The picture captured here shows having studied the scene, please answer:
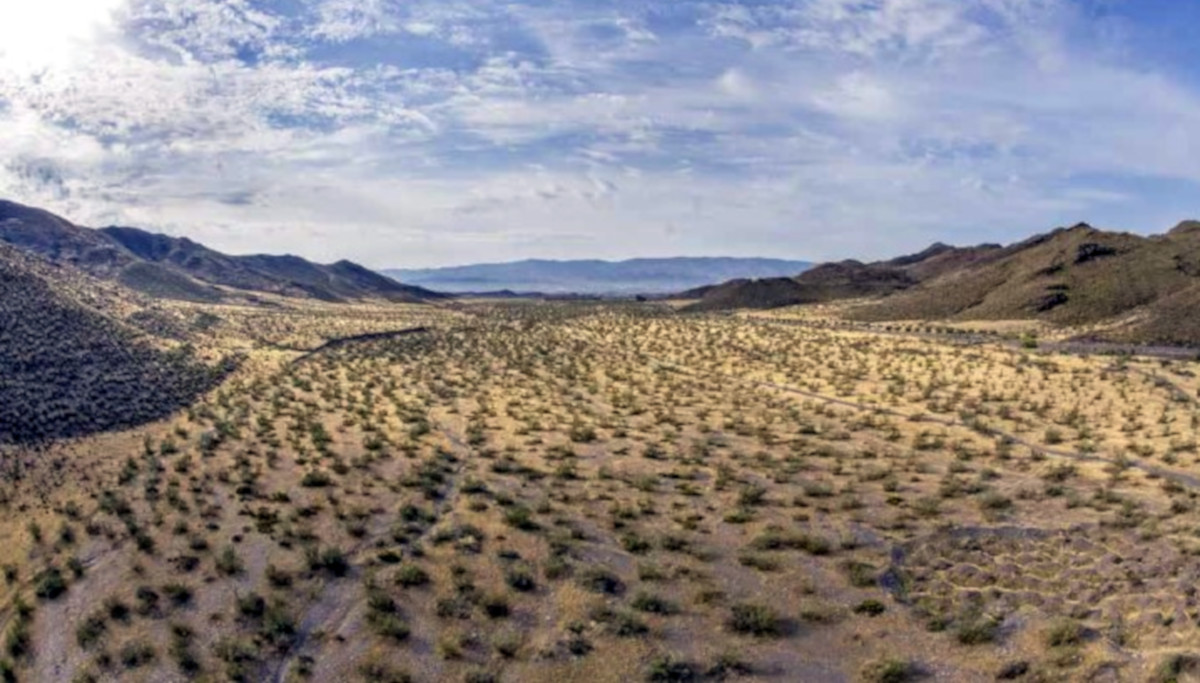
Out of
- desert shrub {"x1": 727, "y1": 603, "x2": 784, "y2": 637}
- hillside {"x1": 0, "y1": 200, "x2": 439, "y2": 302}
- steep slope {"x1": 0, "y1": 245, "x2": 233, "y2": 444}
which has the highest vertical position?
hillside {"x1": 0, "y1": 200, "x2": 439, "y2": 302}

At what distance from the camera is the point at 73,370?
40281 millimetres

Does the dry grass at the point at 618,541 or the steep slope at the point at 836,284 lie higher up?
the steep slope at the point at 836,284

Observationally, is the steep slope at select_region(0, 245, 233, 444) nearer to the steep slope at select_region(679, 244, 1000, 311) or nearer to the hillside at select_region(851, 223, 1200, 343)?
the hillside at select_region(851, 223, 1200, 343)

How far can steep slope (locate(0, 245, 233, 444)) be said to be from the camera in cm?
3272

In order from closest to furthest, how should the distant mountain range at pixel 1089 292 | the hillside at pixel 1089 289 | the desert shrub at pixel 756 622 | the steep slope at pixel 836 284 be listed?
the desert shrub at pixel 756 622, the distant mountain range at pixel 1089 292, the hillside at pixel 1089 289, the steep slope at pixel 836 284

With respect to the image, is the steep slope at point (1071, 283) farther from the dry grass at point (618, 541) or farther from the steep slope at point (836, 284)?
the dry grass at point (618, 541)

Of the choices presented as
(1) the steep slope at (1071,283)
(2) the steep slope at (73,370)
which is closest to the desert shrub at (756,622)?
(2) the steep slope at (73,370)

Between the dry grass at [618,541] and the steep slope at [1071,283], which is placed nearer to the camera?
the dry grass at [618,541]

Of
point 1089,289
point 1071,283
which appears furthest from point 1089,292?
point 1071,283

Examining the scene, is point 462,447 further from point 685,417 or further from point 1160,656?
point 1160,656

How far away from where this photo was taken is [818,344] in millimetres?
62000

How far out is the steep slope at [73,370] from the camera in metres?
32.7

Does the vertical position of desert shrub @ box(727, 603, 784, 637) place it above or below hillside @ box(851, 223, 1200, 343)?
below

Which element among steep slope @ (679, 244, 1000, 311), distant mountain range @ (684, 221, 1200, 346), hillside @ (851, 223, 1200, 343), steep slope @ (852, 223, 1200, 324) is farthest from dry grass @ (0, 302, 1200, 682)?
steep slope @ (679, 244, 1000, 311)
